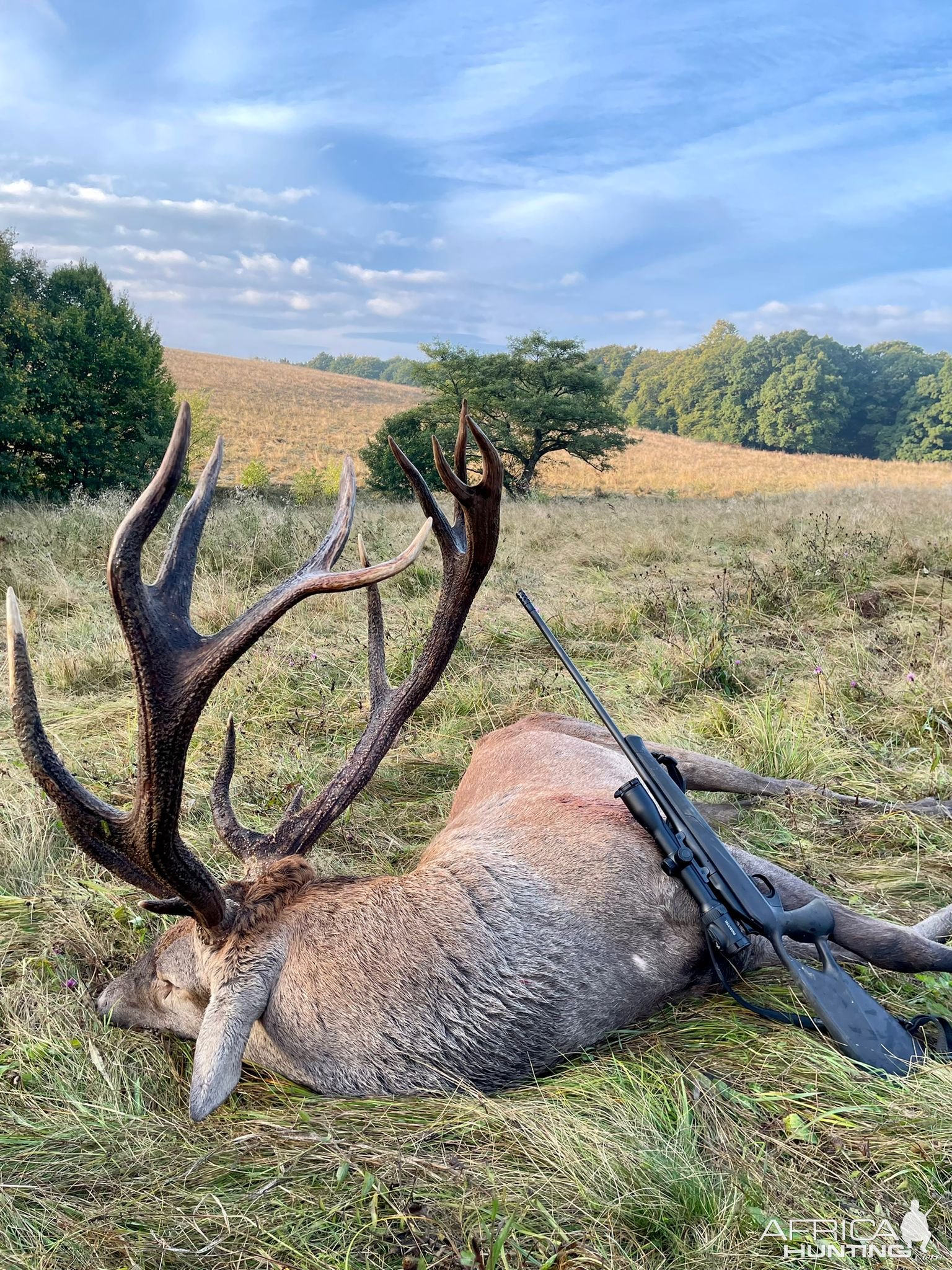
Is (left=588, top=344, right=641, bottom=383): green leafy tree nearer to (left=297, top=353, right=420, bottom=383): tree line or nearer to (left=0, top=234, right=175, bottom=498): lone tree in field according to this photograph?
(left=297, top=353, right=420, bottom=383): tree line

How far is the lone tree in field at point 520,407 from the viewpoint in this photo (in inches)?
1063

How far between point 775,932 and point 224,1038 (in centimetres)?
141

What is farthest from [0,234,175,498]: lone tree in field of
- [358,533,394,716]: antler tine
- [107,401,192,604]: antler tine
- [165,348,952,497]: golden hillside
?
[107,401,192,604]: antler tine

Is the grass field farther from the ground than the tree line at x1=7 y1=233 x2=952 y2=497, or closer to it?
closer to it

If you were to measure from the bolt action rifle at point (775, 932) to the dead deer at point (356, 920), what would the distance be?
70 mm

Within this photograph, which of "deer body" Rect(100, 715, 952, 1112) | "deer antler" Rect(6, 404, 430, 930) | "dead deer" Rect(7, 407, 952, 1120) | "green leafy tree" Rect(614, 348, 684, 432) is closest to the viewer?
"deer antler" Rect(6, 404, 430, 930)

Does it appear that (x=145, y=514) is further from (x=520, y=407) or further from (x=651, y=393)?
(x=651, y=393)

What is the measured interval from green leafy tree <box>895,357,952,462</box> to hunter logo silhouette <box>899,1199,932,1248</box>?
5699cm

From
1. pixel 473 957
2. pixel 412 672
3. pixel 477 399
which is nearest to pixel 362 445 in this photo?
pixel 477 399

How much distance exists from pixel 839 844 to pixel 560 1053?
5.70 feet

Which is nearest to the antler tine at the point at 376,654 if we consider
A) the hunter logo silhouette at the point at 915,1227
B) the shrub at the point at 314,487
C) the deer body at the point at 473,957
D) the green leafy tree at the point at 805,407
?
the deer body at the point at 473,957

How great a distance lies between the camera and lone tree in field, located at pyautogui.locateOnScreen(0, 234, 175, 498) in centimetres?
1423

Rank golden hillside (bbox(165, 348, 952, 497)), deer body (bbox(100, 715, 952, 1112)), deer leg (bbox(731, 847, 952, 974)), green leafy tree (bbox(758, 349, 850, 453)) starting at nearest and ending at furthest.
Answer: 1. deer body (bbox(100, 715, 952, 1112))
2. deer leg (bbox(731, 847, 952, 974))
3. golden hillside (bbox(165, 348, 952, 497))
4. green leafy tree (bbox(758, 349, 850, 453))

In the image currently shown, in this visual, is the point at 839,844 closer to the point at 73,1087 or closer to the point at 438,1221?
the point at 438,1221
